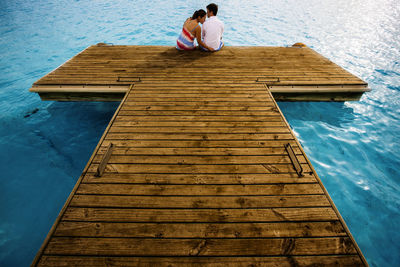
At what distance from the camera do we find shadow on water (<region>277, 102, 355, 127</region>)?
5711 mm

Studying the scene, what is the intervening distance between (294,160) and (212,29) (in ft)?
15.9

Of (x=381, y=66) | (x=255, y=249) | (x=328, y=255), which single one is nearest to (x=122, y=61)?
(x=255, y=249)

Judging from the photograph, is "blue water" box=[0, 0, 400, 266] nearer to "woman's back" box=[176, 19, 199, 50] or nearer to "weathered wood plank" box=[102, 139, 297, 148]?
"weathered wood plank" box=[102, 139, 297, 148]

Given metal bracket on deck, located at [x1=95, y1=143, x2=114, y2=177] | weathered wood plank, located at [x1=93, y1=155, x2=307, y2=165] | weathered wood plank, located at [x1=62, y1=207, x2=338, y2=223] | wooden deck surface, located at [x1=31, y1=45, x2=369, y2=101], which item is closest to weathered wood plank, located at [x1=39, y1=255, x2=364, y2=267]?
weathered wood plank, located at [x1=62, y1=207, x2=338, y2=223]

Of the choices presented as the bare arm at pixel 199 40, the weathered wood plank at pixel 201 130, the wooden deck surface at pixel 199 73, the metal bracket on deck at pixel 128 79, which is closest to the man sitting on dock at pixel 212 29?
the bare arm at pixel 199 40

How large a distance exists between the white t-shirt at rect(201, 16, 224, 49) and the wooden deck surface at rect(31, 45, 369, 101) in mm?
380

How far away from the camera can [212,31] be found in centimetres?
550

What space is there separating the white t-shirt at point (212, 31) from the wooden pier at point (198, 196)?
2688 millimetres

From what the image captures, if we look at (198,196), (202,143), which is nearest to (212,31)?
(202,143)

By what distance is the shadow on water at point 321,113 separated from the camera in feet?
18.7

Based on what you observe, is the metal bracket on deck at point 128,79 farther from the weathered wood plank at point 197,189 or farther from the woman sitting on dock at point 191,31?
the weathered wood plank at point 197,189

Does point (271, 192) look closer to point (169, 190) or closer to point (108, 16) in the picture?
point (169, 190)

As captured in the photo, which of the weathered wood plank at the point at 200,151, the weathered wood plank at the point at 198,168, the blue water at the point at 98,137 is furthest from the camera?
the blue water at the point at 98,137

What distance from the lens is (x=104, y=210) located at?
2.20 m
